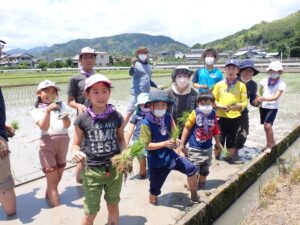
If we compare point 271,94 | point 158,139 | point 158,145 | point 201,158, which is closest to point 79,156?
point 158,145

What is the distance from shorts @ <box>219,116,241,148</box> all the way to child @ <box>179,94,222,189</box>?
4.75 feet

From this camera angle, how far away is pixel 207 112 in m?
4.85

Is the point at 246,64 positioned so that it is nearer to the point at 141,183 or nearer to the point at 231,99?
the point at 231,99

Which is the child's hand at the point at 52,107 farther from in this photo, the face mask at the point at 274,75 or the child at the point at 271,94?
the face mask at the point at 274,75

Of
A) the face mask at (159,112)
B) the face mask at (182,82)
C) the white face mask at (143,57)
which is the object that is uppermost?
the white face mask at (143,57)

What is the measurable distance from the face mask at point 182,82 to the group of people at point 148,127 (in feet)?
0.05

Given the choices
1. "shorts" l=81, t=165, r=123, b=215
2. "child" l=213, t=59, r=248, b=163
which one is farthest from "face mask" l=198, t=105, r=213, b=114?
"shorts" l=81, t=165, r=123, b=215

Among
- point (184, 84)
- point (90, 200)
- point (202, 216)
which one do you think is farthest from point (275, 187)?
point (90, 200)

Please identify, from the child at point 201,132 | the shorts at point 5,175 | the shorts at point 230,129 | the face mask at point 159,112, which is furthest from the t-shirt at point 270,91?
the shorts at point 5,175

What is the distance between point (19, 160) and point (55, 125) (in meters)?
2.58

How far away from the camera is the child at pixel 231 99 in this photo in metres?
5.93

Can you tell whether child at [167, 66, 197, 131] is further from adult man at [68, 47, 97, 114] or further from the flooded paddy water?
adult man at [68, 47, 97, 114]

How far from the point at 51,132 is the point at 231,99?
3089 mm

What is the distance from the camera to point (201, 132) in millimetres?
4863
